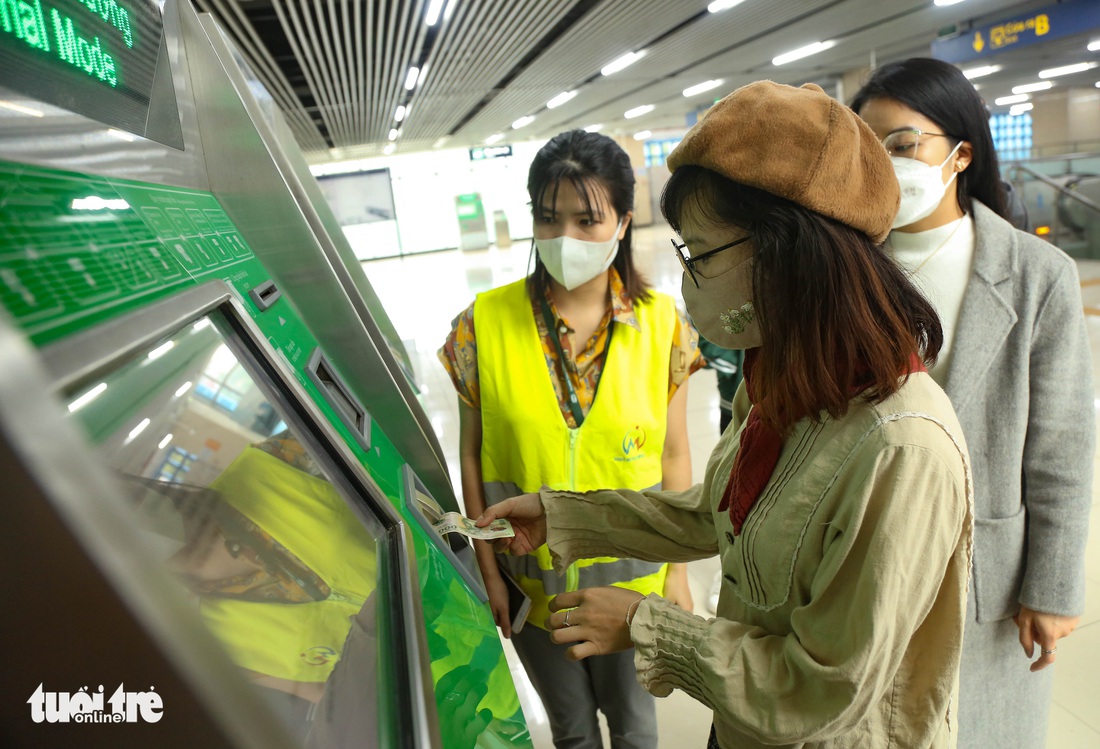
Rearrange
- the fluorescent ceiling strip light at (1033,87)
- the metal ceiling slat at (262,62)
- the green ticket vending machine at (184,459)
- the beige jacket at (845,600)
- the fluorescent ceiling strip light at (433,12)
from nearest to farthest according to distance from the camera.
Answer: the green ticket vending machine at (184,459), the beige jacket at (845,600), the metal ceiling slat at (262,62), the fluorescent ceiling strip light at (433,12), the fluorescent ceiling strip light at (1033,87)

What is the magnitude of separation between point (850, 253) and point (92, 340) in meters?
0.78

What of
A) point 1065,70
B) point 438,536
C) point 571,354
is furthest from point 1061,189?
point 438,536

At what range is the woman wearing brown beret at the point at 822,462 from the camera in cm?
81

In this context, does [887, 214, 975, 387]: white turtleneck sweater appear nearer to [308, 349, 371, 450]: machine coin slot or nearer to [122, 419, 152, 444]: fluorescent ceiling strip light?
[308, 349, 371, 450]: machine coin slot

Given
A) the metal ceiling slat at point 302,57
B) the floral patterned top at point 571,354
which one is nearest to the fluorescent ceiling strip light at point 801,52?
the metal ceiling slat at point 302,57

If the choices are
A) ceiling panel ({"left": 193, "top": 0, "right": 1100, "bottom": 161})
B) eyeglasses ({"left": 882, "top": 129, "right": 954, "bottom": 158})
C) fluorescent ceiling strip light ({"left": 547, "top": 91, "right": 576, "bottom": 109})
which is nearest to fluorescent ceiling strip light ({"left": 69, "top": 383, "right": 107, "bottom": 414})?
eyeglasses ({"left": 882, "top": 129, "right": 954, "bottom": 158})

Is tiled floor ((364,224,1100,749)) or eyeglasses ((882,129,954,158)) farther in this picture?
tiled floor ((364,224,1100,749))

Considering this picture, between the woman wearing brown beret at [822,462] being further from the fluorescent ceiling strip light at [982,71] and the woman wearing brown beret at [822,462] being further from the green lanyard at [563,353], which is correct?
the fluorescent ceiling strip light at [982,71]

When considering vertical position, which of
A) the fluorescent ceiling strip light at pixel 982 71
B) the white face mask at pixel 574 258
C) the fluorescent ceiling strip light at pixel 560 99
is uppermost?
the fluorescent ceiling strip light at pixel 560 99

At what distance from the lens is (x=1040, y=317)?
1398 millimetres

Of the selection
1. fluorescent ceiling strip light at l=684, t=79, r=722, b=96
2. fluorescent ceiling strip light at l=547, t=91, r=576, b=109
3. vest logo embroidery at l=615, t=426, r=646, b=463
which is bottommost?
vest logo embroidery at l=615, t=426, r=646, b=463

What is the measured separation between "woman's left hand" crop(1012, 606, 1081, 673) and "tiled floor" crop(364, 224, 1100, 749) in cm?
11

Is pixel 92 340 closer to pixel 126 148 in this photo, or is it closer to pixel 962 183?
pixel 126 148

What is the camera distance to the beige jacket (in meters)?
0.79
